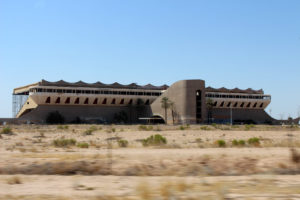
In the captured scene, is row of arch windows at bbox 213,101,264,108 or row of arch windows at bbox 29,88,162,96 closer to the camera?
row of arch windows at bbox 29,88,162,96

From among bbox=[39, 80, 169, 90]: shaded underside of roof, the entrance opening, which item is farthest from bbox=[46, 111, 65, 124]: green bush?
the entrance opening

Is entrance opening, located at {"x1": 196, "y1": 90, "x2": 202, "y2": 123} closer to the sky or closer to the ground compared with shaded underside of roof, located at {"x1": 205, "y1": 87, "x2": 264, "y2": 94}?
closer to the ground

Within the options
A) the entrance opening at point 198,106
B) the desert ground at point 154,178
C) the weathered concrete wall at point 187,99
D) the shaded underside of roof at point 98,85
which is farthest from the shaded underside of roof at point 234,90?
the desert ground at point 154,178

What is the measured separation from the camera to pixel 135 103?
113562 millimetres

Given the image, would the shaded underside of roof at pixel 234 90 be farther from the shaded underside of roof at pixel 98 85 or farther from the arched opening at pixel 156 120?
the arched opening at pixel 156 120

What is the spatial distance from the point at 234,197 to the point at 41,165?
892cm

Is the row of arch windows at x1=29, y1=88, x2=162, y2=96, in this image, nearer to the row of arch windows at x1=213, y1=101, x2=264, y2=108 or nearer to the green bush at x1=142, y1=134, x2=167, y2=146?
the row of arch windows at x1=213, y1=101, x2=264, y2=108

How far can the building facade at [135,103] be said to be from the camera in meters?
99.4

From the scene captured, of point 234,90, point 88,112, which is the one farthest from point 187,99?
point 234,90

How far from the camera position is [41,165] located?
15.5 meters

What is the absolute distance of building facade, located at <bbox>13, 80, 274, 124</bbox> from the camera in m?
99.4

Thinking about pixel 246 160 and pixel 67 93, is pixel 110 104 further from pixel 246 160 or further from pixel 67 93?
pixel 246 160

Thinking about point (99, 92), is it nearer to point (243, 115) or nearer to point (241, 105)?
point (241, 105)

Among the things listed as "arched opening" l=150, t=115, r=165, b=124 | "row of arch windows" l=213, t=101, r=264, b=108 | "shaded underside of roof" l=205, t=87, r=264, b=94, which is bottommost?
"arched opening" l=150, t=115, r=165, b=124
